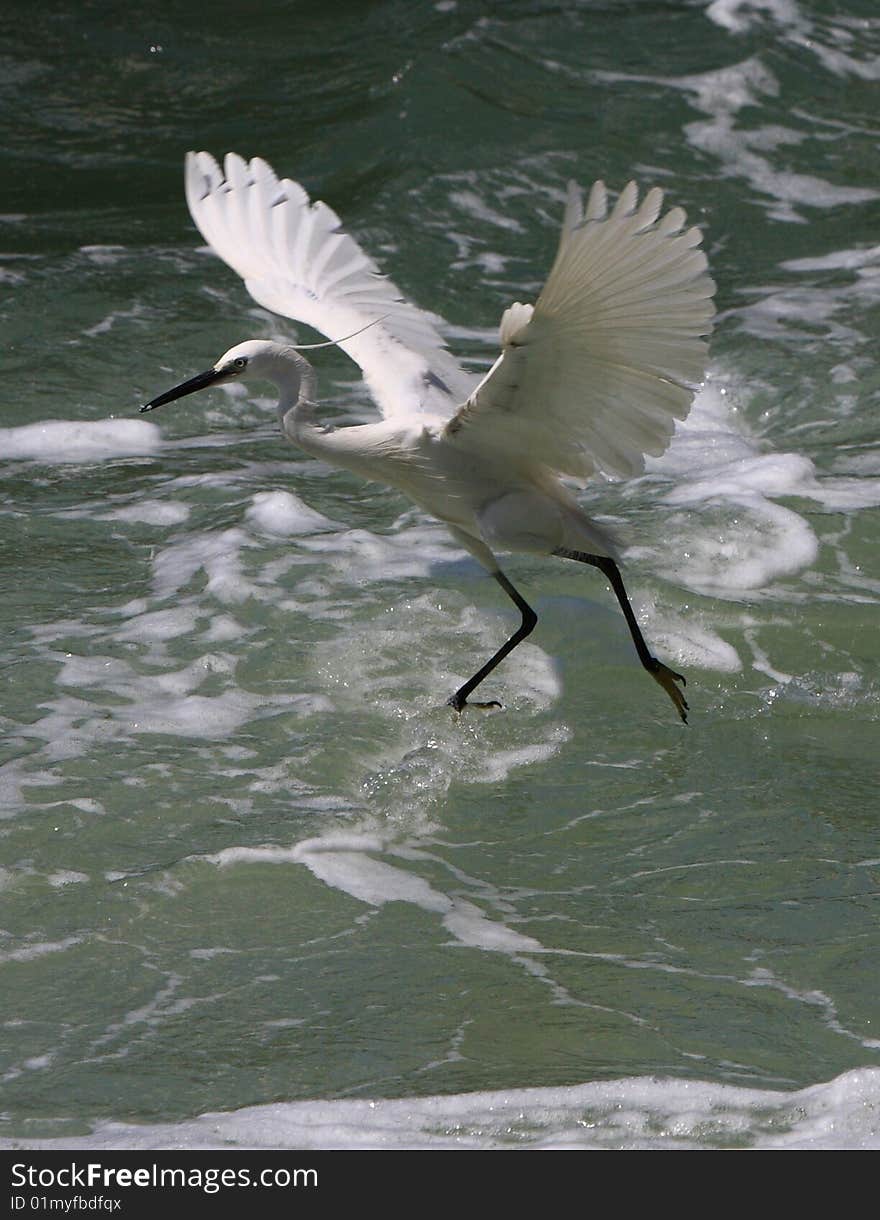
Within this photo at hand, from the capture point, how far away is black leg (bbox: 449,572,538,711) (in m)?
5.25

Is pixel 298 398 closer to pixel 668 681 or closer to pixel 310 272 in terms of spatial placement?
pixel 310 272

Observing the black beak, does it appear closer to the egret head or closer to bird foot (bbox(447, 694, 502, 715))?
the egret head

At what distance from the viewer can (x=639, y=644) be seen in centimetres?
521

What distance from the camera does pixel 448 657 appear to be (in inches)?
222

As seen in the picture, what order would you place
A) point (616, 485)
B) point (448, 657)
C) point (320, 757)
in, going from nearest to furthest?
point (320, 757) → point (448, 657) → point (616, 485)

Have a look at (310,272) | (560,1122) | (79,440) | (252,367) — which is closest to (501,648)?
(252,367)

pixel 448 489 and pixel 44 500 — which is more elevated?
pixel 448 489

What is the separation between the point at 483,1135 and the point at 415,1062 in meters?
0.30

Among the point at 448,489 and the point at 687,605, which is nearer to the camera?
the point at 448,489

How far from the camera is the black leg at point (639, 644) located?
5117 millimetres

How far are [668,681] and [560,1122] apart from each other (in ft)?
6.66
